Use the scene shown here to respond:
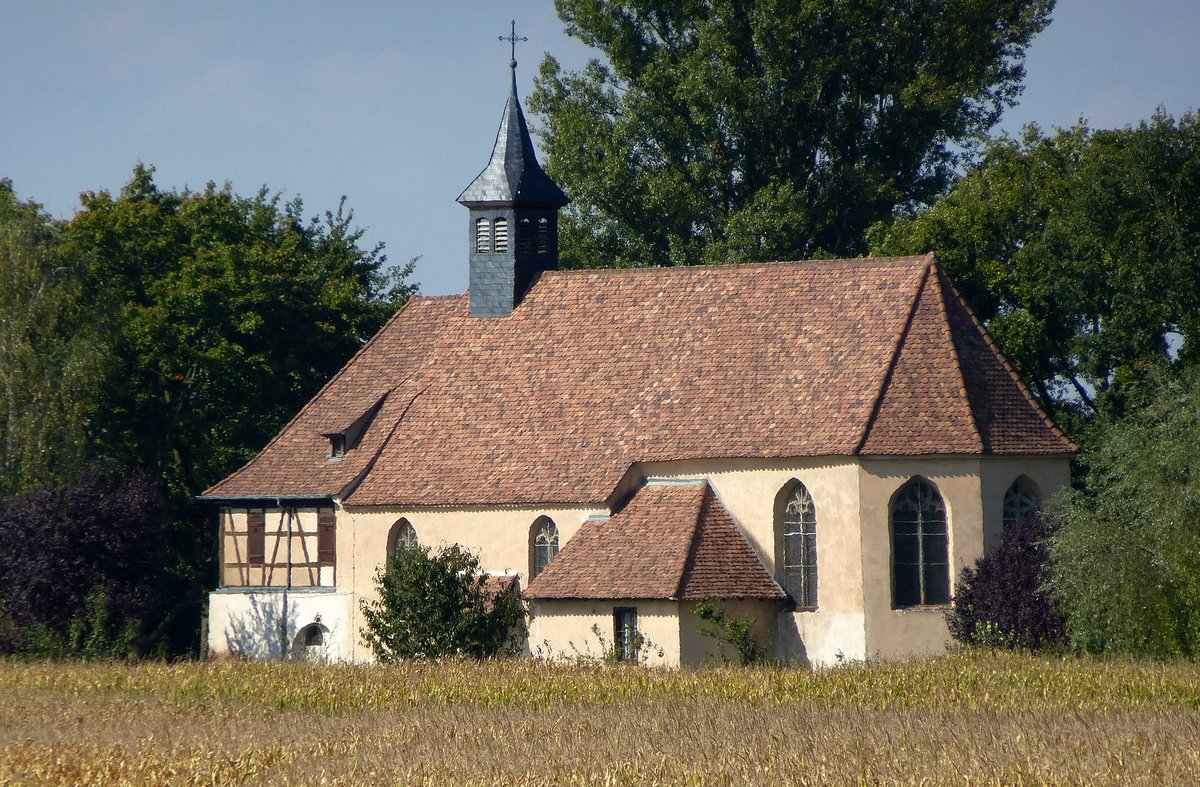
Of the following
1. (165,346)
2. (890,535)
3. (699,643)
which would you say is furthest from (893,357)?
(165,346)

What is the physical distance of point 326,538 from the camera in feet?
141

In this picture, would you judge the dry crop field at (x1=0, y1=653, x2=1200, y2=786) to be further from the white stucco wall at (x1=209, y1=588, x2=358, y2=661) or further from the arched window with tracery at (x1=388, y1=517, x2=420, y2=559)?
the white stucco wall at (x1=209, y1=588, x2=358, y2=661)

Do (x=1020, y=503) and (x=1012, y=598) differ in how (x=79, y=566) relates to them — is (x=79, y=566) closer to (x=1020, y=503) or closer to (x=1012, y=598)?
(x=1012, y=598)

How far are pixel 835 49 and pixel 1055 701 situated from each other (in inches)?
1274

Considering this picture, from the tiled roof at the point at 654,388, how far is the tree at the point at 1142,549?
3.01m

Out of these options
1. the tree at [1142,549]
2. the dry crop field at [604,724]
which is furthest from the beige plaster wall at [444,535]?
the tree at [1142,549]

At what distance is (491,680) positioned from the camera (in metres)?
30.0

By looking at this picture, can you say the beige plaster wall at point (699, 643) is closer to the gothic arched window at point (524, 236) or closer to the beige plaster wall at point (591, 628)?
the beige plaster wall at point (591, 628)

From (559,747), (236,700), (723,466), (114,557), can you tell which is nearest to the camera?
(559,747)

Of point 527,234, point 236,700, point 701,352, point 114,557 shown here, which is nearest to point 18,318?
point 114,557

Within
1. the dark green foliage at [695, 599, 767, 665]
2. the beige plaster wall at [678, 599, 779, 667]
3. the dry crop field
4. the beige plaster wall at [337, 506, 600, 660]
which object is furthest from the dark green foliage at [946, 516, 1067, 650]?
the beige plaster wall at [337, 506, 600, 660]

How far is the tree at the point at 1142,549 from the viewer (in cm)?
3148

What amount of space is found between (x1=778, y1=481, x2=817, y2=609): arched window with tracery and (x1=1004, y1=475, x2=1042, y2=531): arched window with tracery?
4.00 meters

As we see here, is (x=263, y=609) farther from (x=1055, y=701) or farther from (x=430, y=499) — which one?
(x=1055, y=701)
